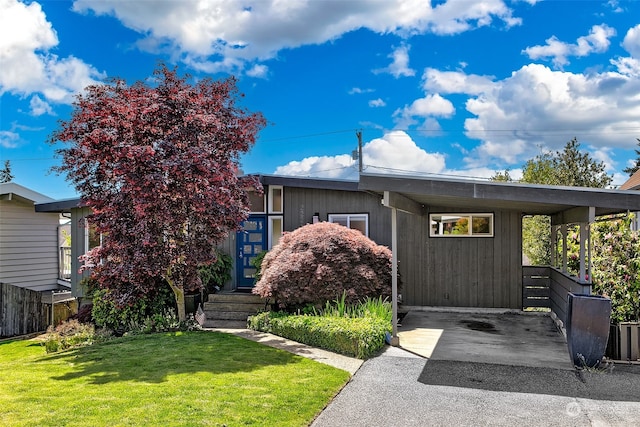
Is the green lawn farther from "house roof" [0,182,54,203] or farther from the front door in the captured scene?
"house roof" [0,182,54,203]

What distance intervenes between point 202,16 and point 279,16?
73.0 inches

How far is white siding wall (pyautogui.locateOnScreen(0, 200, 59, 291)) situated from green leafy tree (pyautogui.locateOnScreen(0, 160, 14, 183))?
61.2 feet

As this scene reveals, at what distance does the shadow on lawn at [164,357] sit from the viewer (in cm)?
639

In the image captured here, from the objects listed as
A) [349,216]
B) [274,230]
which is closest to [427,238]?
[349,216]

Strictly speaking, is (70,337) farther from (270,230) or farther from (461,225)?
(461,225)

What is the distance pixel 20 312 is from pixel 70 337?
15.8 feet

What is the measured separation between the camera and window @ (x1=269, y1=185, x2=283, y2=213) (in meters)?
12.5

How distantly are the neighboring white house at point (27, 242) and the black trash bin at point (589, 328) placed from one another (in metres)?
14.5

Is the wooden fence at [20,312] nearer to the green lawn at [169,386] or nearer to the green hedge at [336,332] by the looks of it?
the green lawn at [169,386]

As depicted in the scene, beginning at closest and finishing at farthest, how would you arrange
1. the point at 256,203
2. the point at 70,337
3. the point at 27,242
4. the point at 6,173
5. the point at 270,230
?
the point at 70,337 < the point at 270,230 < the point at 256,203 < the point at 27,242 < the point at 6,173

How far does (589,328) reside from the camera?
6230mm

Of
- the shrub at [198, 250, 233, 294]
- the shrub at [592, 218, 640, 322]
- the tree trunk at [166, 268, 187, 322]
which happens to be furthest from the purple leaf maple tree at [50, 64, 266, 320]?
the shrub at [592, 218, 640, 322]

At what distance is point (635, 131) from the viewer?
2794cm

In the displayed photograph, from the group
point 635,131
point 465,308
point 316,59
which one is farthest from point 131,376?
point 635,131
